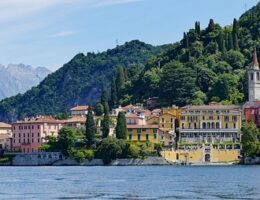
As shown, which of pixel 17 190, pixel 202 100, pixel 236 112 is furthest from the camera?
pixel 202 100

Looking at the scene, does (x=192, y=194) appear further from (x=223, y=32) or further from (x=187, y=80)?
(x=223, y=32)

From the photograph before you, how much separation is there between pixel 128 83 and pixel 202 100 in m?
21.7

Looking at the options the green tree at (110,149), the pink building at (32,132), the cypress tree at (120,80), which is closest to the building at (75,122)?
the pink building at (32,132)

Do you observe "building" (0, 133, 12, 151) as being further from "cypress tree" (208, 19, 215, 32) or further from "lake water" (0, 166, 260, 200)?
"lake water" (0, 166, 260, 200)

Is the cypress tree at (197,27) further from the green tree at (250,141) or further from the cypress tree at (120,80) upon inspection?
the green tree at (250,141)

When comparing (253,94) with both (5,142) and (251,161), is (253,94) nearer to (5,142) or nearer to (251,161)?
(251,161)

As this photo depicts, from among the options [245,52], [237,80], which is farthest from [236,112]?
[245,52]

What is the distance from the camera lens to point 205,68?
456 ft

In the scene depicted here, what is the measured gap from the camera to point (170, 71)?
137500 millimetres

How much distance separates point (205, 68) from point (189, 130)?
68.3 ft

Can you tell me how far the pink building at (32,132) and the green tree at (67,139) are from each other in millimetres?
11398

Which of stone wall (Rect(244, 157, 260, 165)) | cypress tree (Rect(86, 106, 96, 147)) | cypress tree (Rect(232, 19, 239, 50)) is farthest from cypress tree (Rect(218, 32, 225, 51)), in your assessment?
stone wall (Rect(244, 157, 260, 165))

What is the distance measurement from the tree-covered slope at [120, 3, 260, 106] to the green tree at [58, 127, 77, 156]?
20457 mm

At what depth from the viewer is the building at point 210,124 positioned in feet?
387
